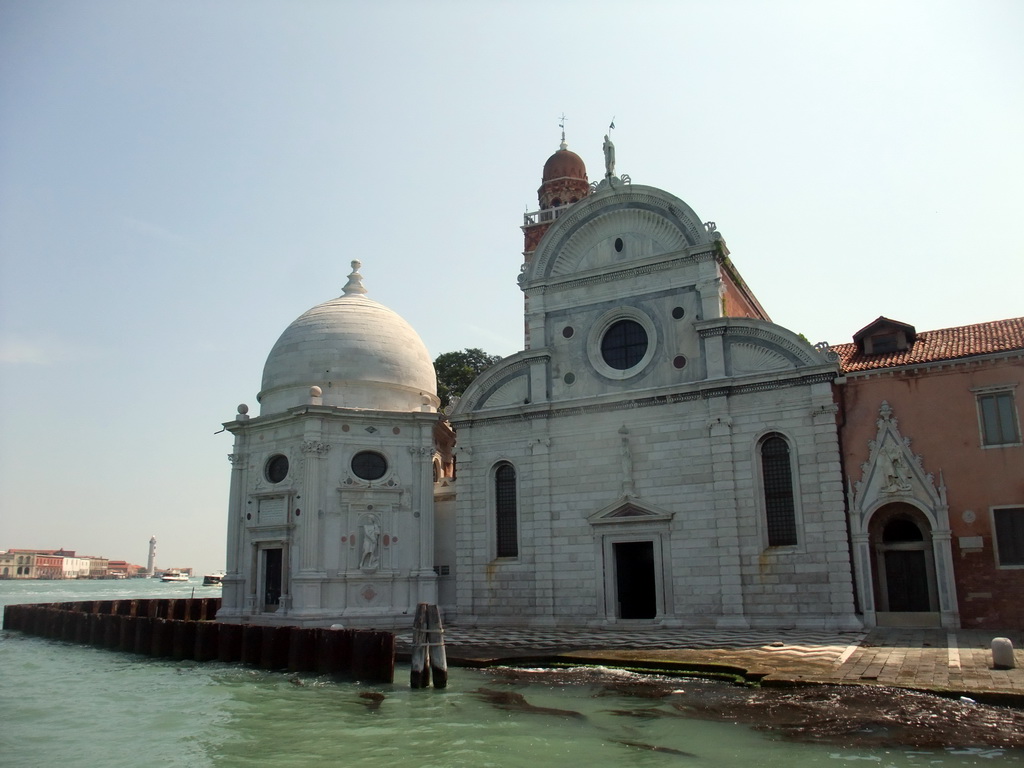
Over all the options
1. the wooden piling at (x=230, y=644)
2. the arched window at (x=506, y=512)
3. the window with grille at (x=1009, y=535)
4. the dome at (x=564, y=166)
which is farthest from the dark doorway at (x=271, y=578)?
the dome at (x=564, y=166)

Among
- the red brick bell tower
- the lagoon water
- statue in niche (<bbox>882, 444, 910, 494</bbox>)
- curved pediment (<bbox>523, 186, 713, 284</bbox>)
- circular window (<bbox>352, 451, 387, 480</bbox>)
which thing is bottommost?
→ the lagoon water

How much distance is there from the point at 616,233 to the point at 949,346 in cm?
1060

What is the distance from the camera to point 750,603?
77.5 feet

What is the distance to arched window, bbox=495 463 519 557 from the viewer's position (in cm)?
2789

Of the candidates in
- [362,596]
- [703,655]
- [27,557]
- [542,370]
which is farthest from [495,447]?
[27,557]

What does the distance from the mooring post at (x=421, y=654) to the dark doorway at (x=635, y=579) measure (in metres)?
9.75

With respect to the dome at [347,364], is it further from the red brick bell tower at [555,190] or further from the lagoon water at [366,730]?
the red brick bell tower at [555,190]

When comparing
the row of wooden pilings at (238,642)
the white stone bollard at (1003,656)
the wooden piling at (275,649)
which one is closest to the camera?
the white stone bollard at (1003,656)

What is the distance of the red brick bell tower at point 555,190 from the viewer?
46594 millimetres

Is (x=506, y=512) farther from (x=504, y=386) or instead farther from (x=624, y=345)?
(x=624, y=345)

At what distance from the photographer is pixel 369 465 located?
29328mm

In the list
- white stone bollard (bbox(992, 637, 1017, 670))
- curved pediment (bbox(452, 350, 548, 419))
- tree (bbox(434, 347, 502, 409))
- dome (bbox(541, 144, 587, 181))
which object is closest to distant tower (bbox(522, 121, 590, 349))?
dome (bbox(541, 144, 587, 181))

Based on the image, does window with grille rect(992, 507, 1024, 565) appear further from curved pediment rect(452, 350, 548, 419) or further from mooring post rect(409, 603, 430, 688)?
mooring post rect(409, 603, 430, 688)

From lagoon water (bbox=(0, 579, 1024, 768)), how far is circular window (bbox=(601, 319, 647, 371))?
11.9 metres
